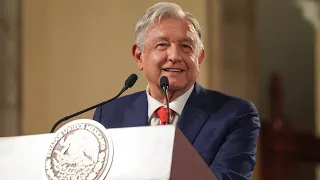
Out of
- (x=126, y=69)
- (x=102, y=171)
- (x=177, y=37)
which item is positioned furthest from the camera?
(x=126, y=69)

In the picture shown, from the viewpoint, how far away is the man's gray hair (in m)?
1.89

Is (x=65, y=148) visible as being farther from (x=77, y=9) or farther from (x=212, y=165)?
(x=77, y=9)

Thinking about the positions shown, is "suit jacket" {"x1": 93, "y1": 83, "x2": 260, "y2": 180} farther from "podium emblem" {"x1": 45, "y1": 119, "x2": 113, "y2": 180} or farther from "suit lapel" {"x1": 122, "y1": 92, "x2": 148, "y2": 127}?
"podium emblem" {"x1": 45, "y1": 119, "x2": 113, "y2": 180}

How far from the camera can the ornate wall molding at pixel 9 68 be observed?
4.16 m

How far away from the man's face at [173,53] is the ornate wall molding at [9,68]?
2.36 metres

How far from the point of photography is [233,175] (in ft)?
5.69

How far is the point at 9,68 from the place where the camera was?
420 centimetres

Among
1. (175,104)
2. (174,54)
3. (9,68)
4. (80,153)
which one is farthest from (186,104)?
(9,68)

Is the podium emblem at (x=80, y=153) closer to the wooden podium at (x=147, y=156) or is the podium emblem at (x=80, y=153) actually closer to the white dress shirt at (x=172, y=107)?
the wooden podium at (x=147, y=156)

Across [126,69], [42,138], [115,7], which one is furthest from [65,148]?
[115,7]

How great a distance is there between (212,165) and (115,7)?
2403 millimetres

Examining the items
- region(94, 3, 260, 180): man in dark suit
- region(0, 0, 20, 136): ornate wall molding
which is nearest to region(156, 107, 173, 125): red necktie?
region(94, 3, 260, 180): man in dark suit

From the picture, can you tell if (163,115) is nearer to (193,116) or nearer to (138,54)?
(193,116)

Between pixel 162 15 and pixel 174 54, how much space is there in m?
0.10
